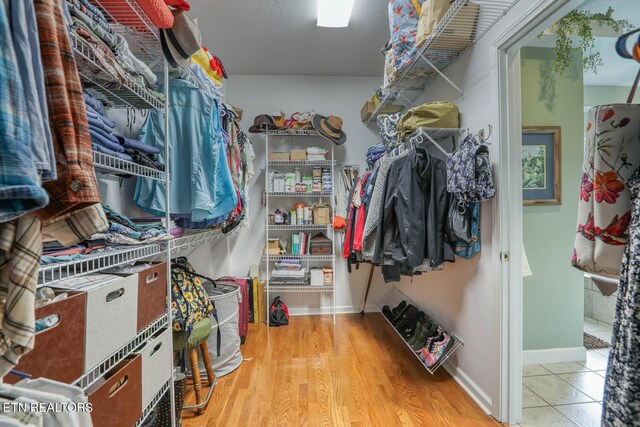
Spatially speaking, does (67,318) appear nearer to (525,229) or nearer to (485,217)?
(485,217)

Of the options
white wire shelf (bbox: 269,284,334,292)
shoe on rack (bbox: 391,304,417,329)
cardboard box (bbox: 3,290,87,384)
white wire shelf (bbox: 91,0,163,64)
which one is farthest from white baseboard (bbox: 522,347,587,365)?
white wire shelf (bbox: 91,0,163,64)

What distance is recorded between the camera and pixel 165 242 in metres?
1.26

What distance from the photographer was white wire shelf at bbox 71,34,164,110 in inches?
34.2

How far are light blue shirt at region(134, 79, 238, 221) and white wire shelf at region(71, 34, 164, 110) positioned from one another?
114 millimetres

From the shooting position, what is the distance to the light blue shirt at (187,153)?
1377mm

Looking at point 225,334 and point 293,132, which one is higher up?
point 293,132

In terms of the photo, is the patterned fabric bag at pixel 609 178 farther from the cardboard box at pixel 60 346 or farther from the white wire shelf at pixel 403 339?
the cardboard box at pixel 60 346

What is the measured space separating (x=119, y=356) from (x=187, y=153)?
98cm

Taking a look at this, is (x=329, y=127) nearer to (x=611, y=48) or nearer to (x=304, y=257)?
(x=304, y=257)

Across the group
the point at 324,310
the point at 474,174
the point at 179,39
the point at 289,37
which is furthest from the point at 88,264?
the point at 324,310

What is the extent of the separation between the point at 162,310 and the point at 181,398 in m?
0.57

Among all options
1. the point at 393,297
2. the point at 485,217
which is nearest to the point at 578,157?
the point at 485,217

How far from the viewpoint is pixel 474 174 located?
1.39 metres

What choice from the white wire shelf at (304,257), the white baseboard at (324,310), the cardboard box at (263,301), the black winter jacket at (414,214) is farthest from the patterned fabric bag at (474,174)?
the cardboard box at (263,301)
